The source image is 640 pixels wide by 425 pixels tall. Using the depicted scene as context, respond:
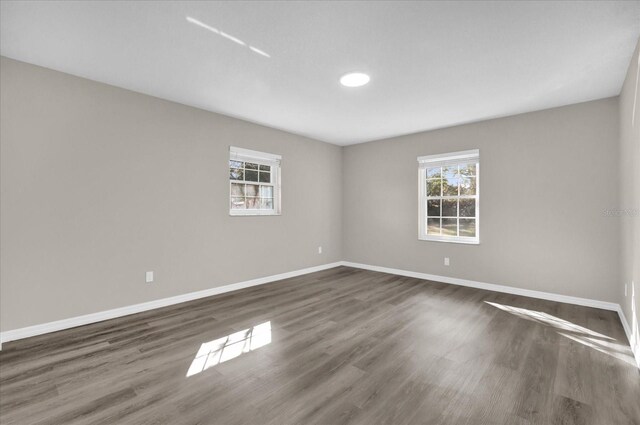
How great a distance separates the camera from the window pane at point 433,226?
5.15 metres

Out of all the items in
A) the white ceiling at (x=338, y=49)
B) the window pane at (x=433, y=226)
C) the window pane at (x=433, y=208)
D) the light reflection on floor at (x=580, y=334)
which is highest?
the white ceiling at (x=338, y=49)

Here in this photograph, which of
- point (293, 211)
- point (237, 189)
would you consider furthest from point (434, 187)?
point (237, 189)

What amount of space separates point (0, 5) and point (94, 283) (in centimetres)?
247

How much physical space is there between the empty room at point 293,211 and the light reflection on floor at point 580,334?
1.2 inches

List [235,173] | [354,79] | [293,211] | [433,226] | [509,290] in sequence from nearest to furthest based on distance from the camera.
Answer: [354,79] → [509,290] → [235,173] → [433,226] → [293,211]

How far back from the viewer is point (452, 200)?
4973mm

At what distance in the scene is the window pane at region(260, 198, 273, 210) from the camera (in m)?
4.94

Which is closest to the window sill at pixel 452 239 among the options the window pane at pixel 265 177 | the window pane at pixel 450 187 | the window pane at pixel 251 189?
the window pane at pixel 450 187

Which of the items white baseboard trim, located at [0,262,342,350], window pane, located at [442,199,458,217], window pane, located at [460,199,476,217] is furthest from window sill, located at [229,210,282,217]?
window pane, located at [460,199,476,217]

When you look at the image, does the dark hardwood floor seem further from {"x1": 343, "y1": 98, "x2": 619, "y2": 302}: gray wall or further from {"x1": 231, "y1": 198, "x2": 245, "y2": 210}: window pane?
{"x1": 231, "y1": 198, "x2": 245, "y2": 210}: window pane

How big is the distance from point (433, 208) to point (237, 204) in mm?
3331

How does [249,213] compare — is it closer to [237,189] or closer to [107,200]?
[237,189]

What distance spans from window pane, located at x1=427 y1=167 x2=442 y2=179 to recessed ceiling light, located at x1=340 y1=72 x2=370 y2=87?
8.38ft

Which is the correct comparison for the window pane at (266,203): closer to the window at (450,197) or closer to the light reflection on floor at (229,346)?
the light reflection on floor at (229,346)
